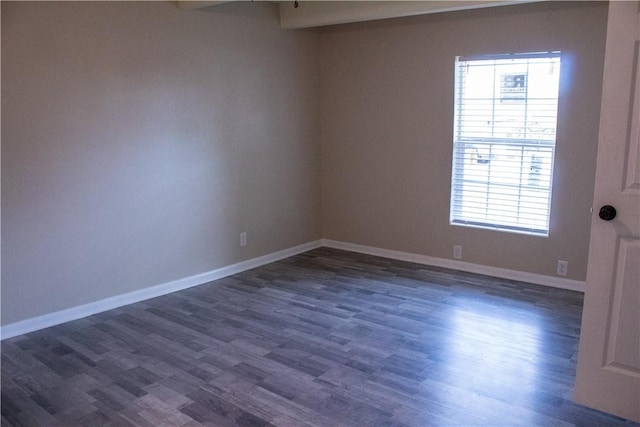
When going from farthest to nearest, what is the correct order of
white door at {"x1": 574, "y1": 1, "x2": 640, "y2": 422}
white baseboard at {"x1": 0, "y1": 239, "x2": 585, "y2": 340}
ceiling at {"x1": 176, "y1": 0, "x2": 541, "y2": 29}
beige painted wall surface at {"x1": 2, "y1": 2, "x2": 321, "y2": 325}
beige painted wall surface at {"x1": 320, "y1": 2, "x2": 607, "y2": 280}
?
1. beige painted wall surface at {"x1": 320, "y1": 2, "x2": 607, "y2": 280}
2. ceiling at {"x1": 176, "y1": 0, "x2": 541, "y2": 29}
3. white baseboard at {"x1": 0, "y1": 239, "x2": 585, "y2": 340}
4. beige painted wall surface at {"x1": 2, "y1": 2, "x2": 321, "y2": 325}
5. white door at {"x1": 574, "y1": 1, "x2": 640, "y2": 422}

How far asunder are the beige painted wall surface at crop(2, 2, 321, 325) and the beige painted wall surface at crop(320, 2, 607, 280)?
504mm

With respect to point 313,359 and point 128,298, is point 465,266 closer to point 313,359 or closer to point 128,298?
point 313,359

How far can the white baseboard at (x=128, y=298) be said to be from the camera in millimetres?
3434

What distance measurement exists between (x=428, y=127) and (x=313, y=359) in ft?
8.63

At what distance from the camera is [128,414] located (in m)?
2.50

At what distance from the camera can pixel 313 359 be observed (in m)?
3.06

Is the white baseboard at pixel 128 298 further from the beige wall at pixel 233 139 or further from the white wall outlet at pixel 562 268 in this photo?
the white wall outlet at pixel 562 268

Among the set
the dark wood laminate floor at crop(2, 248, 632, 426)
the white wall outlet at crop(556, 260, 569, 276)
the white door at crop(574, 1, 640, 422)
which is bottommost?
the dark wood laminate floor at crop(2, 248, 632, 426)

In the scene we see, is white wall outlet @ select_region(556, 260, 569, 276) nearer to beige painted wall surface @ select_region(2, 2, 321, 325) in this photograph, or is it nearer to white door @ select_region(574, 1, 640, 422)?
white door @ select_region(574, 1, 640, 422)

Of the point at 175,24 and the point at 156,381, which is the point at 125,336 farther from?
the point at 175,24

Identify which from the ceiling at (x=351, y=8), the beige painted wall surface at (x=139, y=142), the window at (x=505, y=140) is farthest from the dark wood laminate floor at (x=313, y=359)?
the ceiling at (x=351, y=8)

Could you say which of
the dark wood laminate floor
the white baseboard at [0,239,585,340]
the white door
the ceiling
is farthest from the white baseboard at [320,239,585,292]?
the ceiling

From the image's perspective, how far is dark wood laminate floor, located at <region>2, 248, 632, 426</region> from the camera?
251cm

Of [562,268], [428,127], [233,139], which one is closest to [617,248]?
[562,268]
